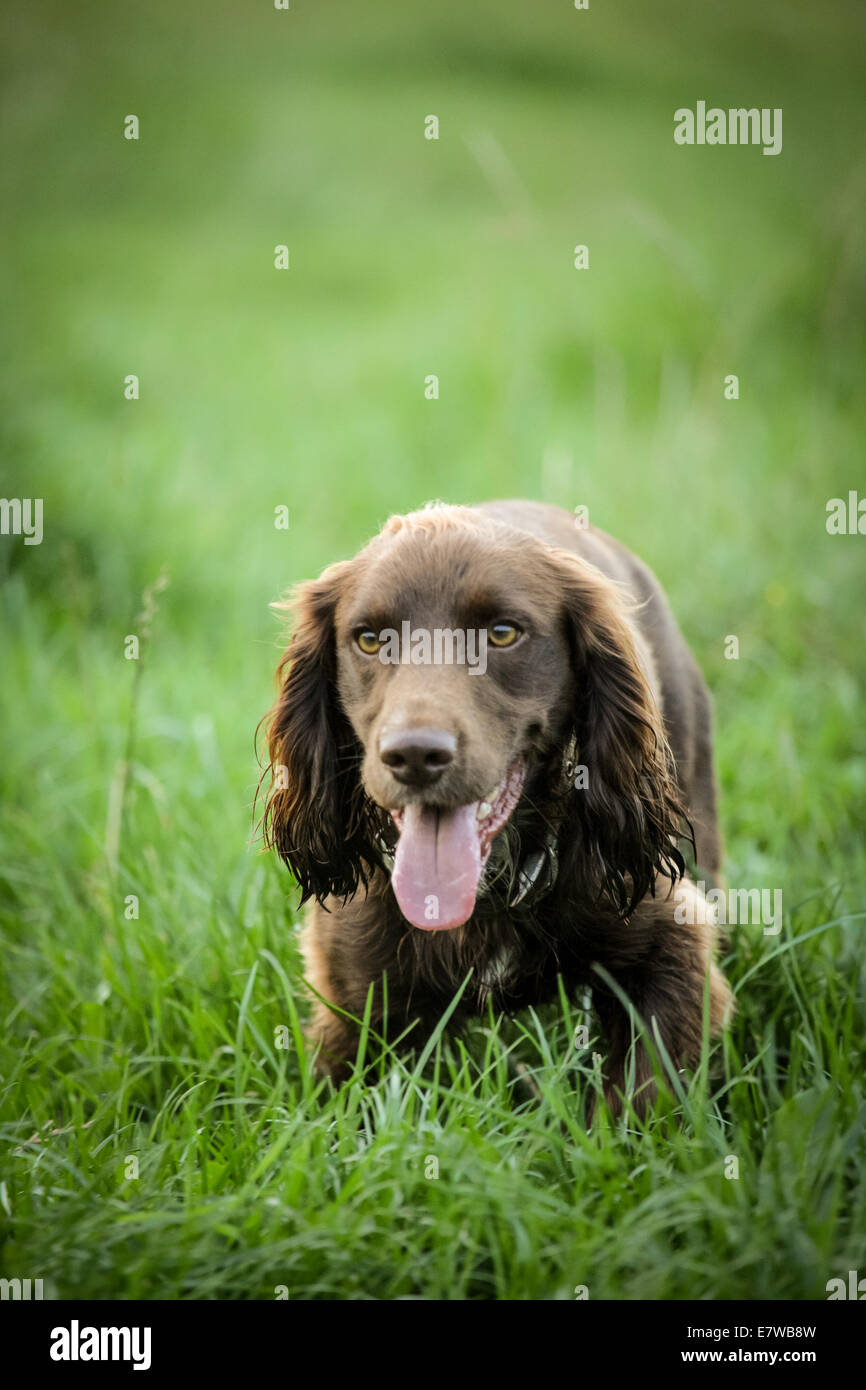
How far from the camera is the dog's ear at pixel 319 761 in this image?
3.07 m

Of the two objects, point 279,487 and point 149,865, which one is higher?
point 279,487

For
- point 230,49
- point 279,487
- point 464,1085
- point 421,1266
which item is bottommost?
point 421,1266

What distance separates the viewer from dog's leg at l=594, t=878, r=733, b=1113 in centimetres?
284

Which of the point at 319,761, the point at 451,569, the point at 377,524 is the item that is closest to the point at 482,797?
the point at 451,569

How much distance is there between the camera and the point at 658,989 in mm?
2883

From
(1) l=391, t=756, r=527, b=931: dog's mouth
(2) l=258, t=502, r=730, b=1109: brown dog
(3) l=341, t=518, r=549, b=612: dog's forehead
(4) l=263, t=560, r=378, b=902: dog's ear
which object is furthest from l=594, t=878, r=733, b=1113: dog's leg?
(3) l=341, t=518, r=549, b=612: dog's forehead

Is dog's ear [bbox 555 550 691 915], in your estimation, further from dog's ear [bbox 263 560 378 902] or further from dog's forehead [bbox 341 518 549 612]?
dog's ear [bbox 263 560 378 902]

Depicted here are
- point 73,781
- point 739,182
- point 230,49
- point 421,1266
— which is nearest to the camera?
point 421,1266

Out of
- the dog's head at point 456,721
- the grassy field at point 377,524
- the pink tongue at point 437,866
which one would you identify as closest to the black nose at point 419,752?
the dog's head at point 456,721

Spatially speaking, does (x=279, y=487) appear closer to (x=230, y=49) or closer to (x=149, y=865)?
(x=149, y=865)

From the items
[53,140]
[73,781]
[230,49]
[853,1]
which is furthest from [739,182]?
[73,781]

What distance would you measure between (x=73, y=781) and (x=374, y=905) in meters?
2.21

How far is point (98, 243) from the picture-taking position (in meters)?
13.0

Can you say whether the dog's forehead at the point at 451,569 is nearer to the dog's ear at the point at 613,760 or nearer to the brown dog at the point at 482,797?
the brown dog at the point at 482,797
